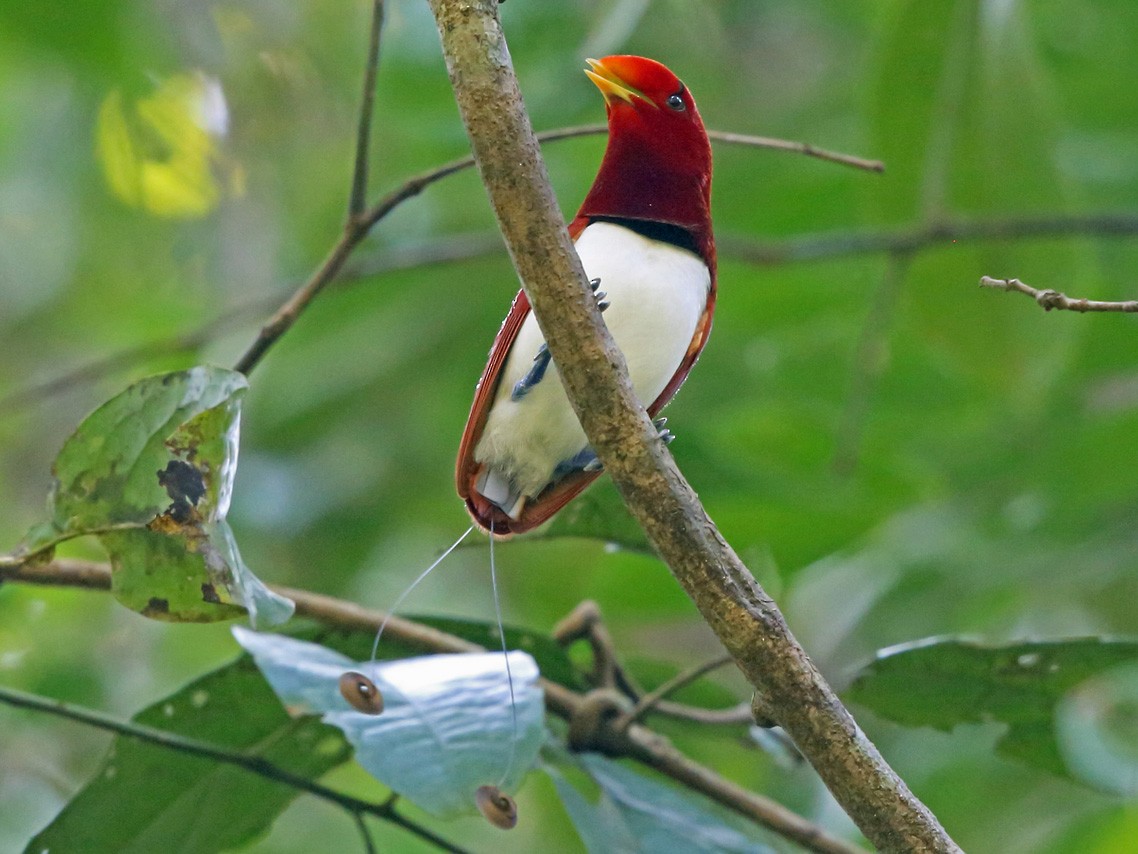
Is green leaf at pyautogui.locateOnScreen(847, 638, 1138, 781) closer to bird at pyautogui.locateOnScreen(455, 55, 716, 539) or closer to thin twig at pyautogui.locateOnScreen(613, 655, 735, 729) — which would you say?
thin twig at pyautogui.locateOnScreen(613, 655, 735, 729)

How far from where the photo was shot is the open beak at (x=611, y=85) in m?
2.02

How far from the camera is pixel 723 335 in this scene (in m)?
4.18

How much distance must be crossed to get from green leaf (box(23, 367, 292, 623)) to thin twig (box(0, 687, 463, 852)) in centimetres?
25

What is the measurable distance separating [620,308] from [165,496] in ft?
2.20

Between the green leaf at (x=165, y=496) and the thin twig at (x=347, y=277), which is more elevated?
the green leaf at (x=165, y=496)

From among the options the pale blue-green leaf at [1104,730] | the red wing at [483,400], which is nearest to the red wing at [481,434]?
the red wing at [483,400]

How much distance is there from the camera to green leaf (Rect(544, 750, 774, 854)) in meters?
1.92

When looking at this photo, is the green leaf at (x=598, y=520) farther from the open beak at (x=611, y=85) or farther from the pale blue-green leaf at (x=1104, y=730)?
the pale blue-green leaf at (x=1104, y=730)

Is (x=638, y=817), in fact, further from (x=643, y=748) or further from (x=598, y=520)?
(x=598, y=520)

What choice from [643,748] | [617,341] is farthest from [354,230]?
[643,748]

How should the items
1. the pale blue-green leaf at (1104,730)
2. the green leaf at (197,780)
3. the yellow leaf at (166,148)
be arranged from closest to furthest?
1. the green leaf at (197,780)
2. the pale blue-green leaf at (1104,730)
3. the yellow leaf at (166,148)

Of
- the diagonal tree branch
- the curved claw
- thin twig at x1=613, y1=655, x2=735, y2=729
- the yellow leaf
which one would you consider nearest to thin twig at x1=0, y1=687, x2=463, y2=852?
thin twig at x1=613, y1=655, x2=735, y2=729

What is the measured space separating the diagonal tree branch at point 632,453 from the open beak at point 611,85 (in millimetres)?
693

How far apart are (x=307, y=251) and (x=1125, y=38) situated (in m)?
2.52
